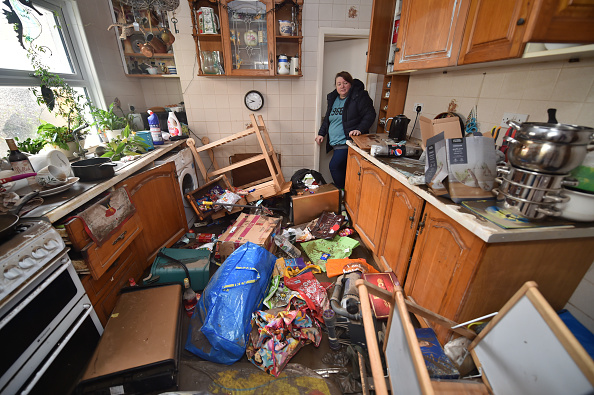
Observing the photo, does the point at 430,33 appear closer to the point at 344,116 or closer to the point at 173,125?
the point at 344,116

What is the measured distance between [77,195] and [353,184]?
1.97 meters

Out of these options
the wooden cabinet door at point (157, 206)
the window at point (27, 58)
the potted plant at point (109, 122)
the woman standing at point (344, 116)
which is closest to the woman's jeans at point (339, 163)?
the woman standing at point (344, 116)

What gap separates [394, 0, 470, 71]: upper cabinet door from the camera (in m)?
1.30

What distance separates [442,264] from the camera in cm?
110

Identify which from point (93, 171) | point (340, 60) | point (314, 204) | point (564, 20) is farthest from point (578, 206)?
point (340, 60)

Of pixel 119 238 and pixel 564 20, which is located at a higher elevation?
pixel 564 20

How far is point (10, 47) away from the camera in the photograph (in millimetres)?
1569

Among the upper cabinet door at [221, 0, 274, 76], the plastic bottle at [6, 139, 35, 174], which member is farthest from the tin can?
the upper cabinet door at [221, 0, 274, 76]

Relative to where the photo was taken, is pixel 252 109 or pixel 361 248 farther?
pixel 252 109

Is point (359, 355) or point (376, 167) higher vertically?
point (376, 167)

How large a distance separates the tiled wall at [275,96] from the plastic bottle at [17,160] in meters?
1.81

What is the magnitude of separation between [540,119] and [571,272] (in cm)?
74

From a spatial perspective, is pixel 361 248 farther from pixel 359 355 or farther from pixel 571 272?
pixel 571 272

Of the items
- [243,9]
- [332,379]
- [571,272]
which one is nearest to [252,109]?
[243,9]
